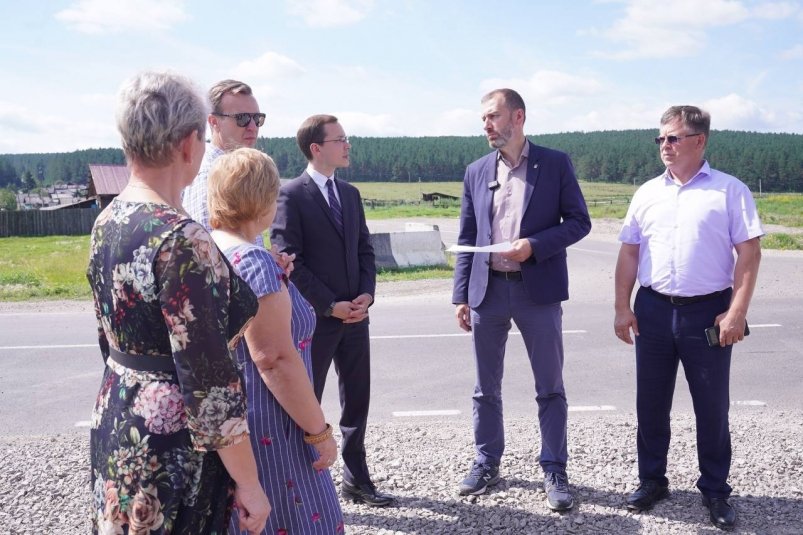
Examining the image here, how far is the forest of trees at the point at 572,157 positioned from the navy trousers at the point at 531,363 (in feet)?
320

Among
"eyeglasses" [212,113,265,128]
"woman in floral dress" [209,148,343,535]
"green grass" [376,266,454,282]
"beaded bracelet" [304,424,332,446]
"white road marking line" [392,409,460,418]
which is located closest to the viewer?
"woman in floral dress" [209,148,343,535]

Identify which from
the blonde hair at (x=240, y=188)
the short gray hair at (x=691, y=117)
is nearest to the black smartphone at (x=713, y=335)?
the short gray hair at (x=691, y=117)

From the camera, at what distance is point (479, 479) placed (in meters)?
4.25

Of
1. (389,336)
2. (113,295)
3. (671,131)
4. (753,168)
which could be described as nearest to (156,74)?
(113,295)

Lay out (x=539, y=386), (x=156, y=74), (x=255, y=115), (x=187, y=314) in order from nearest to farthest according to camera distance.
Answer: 1. (x=187, y=314)
2. (x=156, y=74)
3. (x=255, y=115)
4. (x=539, y=386)

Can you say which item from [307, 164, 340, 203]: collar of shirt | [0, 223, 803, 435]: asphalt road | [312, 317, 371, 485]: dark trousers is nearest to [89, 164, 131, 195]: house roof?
[0, 223, 803, 435]: asphalt road

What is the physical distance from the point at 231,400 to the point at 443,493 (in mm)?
2652

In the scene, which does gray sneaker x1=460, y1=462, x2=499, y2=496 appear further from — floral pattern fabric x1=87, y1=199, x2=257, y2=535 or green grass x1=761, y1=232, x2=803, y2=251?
green grass x1=761, y1=232, x2=803, y2=251

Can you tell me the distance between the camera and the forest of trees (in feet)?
329

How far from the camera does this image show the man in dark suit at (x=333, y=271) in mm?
4156

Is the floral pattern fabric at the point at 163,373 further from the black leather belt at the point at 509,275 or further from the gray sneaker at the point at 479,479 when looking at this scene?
the black leather belt at the point at 509,275

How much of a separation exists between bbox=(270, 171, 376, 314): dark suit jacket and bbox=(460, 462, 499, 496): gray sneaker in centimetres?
131

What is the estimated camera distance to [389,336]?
938cm

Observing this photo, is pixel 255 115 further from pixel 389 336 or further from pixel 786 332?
pixel 786 332
